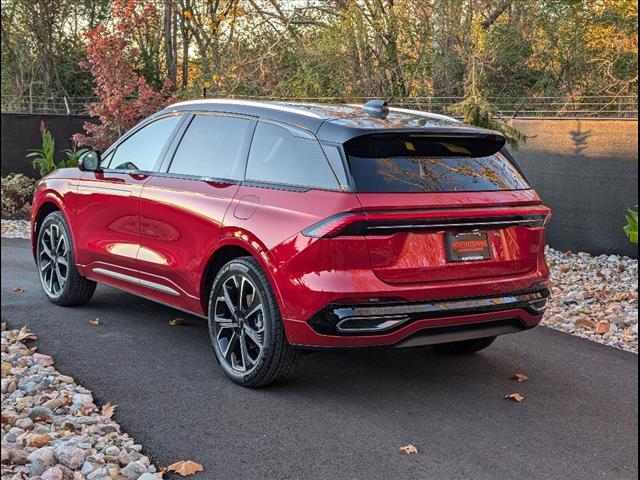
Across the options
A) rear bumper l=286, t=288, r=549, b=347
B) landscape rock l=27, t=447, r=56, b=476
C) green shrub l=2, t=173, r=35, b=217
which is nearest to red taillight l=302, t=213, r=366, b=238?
rear bumper l=286, t=288, r=549, b=347

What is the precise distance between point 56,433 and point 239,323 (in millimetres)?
1268

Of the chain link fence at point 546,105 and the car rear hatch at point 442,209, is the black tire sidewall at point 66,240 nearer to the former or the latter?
the car rear hatch at point 442,209

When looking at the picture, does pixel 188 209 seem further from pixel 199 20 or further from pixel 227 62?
pixel 199 20

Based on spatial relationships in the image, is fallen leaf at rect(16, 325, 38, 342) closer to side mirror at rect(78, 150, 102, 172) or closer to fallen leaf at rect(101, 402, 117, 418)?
side mirror at rect(78, 150, 102, 172)

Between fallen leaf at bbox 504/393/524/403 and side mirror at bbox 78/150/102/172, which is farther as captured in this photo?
side mirror at bbox 78/150/102/172

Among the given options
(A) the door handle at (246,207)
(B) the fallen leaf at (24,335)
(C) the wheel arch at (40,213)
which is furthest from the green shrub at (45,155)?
(A) the door handle at (246,207)

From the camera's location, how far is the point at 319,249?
165 inches

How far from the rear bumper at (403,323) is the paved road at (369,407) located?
0.45m

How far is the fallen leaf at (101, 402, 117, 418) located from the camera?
14.0ft

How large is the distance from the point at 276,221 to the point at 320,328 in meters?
0.68

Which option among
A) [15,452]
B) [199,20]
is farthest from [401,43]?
[15,452]

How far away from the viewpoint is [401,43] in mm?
12320

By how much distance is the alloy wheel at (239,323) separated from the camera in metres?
4.66

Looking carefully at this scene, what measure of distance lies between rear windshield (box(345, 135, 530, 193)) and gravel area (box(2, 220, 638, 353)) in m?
2.38
